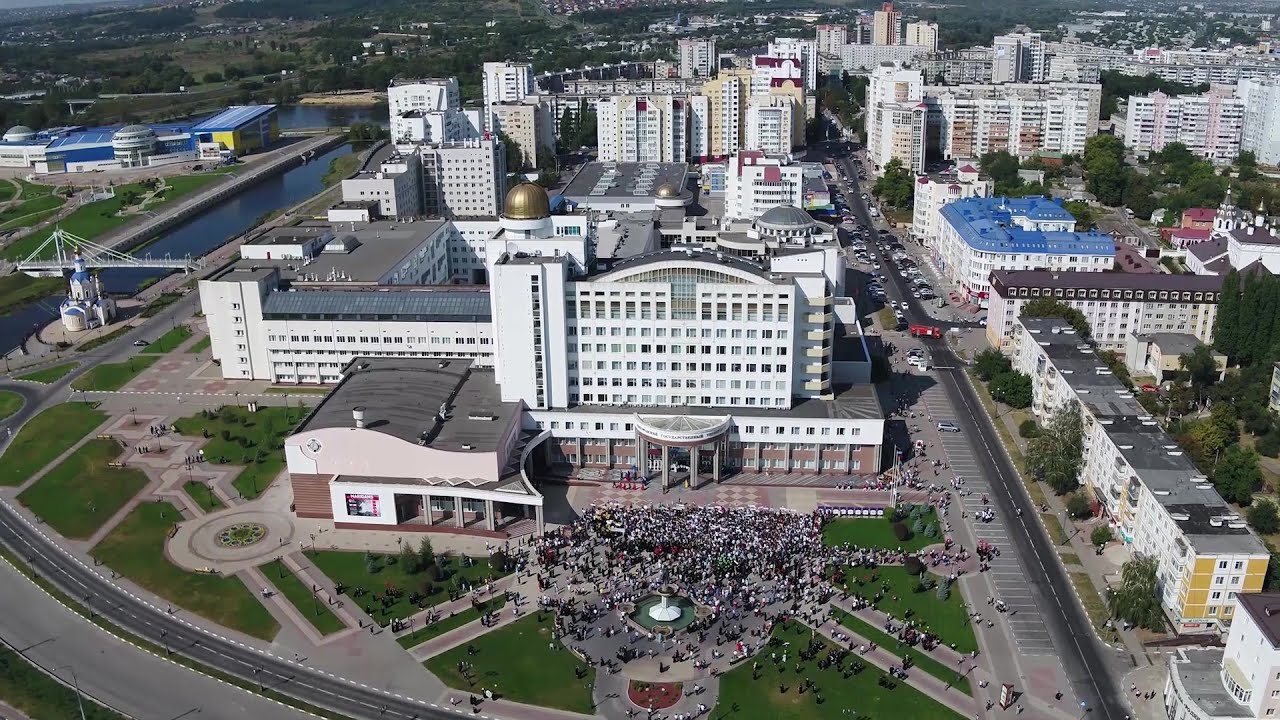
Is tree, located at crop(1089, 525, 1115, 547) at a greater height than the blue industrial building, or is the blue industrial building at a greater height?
the blue industrial building

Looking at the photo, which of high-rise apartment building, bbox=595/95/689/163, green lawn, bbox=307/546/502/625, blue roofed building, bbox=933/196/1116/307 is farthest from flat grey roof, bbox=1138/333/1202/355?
high-rise apartment building, bbox=595/95/689/163

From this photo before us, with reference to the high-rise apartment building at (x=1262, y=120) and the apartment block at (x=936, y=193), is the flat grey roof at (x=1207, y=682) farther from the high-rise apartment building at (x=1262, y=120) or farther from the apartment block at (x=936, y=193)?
the high-rise apartment building at (x=1262, y=120)

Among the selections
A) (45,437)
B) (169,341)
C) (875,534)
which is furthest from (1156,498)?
(169,341)

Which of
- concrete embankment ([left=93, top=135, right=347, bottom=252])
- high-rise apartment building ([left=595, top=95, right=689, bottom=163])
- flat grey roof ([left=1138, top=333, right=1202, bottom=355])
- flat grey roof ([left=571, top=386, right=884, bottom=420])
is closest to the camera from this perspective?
flat grey roof ([left=571, top=386, right=884, bottom=420])

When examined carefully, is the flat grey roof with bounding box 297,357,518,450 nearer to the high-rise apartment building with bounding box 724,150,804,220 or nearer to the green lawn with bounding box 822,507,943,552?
the green lawn with bounding box 822,507,943,552

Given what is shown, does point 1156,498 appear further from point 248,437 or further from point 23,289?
point 23,289

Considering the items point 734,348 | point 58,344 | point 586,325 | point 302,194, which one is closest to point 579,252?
point 586,325

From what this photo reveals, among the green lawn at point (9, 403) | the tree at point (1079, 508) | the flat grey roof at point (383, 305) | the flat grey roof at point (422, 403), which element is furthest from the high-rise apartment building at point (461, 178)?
the tree at point (1079, 508)
